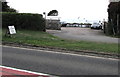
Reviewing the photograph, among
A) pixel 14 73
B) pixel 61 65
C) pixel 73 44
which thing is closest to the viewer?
pixel 14 73

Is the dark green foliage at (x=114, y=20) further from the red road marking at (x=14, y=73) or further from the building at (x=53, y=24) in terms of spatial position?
the red road marking at (x=14, y=73)

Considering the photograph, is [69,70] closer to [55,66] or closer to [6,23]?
[55,66]

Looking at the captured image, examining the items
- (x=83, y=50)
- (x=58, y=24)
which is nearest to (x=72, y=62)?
(x=83, y=50)

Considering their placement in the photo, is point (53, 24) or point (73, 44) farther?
point (53, 24)

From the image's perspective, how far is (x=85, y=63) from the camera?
9.62 meters

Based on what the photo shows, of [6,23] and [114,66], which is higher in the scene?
[6,23]

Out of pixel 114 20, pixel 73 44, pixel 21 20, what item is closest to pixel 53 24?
pixel 21 20

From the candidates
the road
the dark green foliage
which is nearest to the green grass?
the road

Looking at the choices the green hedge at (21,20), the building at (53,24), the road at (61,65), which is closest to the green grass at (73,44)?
the road at (61,65)

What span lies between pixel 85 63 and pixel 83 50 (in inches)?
126

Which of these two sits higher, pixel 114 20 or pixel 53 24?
pixel 114 20

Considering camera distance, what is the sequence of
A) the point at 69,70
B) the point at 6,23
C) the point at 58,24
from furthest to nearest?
the point at 58,24, the point at 6,23, the point at 69,70

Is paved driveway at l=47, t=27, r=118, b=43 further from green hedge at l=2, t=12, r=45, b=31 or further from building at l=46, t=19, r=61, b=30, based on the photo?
building at l=46, t=19, r=61, b=30

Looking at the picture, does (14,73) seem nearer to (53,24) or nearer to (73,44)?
(73,44)
